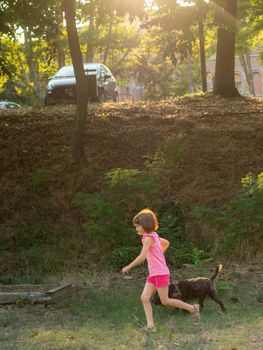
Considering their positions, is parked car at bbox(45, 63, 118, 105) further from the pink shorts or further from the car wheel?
the pink shorts

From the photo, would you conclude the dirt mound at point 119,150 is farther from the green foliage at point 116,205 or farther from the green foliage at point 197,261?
the green foliage at point 197,261

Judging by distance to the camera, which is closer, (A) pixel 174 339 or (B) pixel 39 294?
(A) pixel 174 339

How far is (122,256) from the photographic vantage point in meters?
11.4

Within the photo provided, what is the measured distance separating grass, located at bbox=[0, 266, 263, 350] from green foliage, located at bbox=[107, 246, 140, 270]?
1351 millimetres

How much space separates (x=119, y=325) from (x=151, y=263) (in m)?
0.88

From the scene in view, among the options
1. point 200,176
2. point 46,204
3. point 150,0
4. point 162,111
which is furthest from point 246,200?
point 162,111

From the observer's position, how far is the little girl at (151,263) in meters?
7.11

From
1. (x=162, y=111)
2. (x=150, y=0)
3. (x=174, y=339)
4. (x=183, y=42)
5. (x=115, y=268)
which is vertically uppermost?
(x=150, y=0)

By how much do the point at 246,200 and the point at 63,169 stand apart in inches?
207

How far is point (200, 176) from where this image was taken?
1523 centimetres

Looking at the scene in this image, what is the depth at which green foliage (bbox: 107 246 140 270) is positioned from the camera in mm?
11305

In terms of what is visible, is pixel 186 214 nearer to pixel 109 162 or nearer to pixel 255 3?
pixel 109 162

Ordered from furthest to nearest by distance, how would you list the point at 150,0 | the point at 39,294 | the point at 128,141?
the point at 128,141 < the point at 150,0 < the point at 39,294

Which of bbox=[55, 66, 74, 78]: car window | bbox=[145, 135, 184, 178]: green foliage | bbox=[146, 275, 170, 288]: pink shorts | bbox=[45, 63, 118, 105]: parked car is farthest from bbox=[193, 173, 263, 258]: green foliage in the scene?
bbox=[55, 66, 74, 78]: car window
